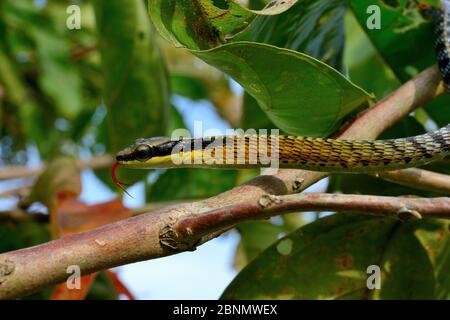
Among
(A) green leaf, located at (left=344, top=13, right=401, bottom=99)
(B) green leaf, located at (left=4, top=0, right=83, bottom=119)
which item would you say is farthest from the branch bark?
(B) green leaf, located at (left=4, top=0, right=83, bottom=119)

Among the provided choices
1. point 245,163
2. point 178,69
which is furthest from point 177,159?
point 178,69

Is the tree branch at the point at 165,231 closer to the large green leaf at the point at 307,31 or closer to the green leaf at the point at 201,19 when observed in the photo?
the green leaf at the point at 201,19

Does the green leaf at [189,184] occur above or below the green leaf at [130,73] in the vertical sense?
below

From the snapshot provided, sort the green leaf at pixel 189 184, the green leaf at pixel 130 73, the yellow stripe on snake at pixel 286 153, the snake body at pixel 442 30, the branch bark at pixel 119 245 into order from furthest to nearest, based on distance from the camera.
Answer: the green leaf at pixel 189 184
the green leaf at pixel 130 73
the snake body at pixel 442 30
the yellow stripe on snake at pixel 286 153
the branch bark at pixel 119 245

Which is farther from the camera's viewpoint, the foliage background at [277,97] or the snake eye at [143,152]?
the snake eye at [143,152]

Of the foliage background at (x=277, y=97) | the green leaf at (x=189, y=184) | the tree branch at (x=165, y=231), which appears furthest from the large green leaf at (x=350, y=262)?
the green leaf at (x=189, y=184)

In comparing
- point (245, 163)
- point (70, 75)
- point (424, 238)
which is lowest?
point (424, 238)

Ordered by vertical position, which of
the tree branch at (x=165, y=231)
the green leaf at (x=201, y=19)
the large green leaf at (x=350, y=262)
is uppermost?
the green leaf at (x=201, y=19)
